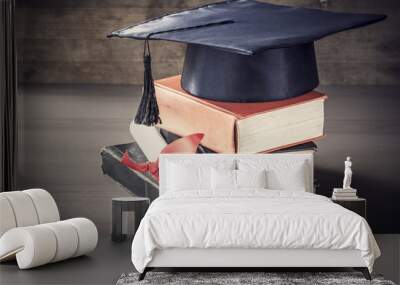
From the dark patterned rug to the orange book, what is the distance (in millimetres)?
2009

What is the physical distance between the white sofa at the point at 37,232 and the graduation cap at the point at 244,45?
1.62 meters

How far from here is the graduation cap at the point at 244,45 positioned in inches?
272

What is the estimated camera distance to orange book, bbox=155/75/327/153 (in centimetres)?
716

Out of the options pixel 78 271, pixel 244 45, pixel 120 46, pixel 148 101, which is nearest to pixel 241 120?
pixel 244 45

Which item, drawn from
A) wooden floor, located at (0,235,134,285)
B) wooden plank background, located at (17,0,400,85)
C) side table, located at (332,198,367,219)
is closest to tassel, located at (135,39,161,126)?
wooden plank background, located at (17,0,400,85)

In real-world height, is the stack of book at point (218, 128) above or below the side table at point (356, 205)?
above

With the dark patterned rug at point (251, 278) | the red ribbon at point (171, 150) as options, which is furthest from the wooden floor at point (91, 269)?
the red ribbon at point (171, 150)

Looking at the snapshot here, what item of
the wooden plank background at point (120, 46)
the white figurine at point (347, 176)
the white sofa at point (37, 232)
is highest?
the wooden plank background at point (120, 46)

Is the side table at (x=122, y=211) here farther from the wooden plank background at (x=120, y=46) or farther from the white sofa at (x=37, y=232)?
the wooden plank background at (x=120, y=46)

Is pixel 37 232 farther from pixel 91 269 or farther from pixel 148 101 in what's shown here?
pixel 148 101

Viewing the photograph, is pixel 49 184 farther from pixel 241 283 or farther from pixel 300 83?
pixel 241 283

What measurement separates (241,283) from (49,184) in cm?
312

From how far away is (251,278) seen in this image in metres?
5.27

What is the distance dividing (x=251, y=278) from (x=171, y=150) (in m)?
2.44
